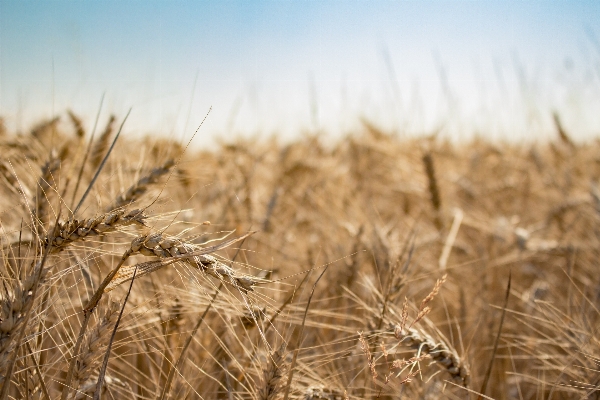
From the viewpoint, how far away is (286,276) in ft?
5.59

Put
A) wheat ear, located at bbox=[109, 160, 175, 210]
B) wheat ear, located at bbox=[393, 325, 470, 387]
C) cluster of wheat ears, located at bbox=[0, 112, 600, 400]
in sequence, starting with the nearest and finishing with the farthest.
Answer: cluster of wheat ears, located at bbox=[0, 112, 600, 400] → wheat ear, located at bbox=[393, 325, 470, 387] → wheat ear, located at bbox=[109, 160, 175, 210]

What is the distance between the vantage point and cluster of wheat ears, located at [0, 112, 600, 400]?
2.80 feet

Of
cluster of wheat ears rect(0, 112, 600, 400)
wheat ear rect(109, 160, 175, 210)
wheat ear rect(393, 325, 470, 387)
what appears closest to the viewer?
cluster of wheat ears rect(0, 112, 600, 400)

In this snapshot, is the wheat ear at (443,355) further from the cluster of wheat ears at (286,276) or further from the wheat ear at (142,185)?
the wheat ear at (142,185)

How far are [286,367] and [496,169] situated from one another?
4569mm

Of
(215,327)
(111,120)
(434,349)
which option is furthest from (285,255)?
(434,349)

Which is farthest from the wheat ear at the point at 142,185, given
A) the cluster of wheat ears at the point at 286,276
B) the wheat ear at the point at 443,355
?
the wheat ear at the point at 443,355

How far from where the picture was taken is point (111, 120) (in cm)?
195

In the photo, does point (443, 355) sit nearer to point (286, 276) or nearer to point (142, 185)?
point (286, 276)

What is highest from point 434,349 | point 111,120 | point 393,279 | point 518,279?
point 111,120

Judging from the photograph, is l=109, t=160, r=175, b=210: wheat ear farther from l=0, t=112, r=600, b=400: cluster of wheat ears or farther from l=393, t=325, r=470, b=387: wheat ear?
l=393, t=325, r=470, b=387: wheat ear

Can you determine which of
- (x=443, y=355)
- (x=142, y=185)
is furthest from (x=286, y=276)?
(x=443, y=355)

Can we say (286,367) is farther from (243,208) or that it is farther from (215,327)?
(243,208)

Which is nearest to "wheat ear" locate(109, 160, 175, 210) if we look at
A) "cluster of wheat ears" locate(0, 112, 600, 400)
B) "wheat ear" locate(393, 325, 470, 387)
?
"cluster of wheat ears" locate(0, 112, 600, 400)
